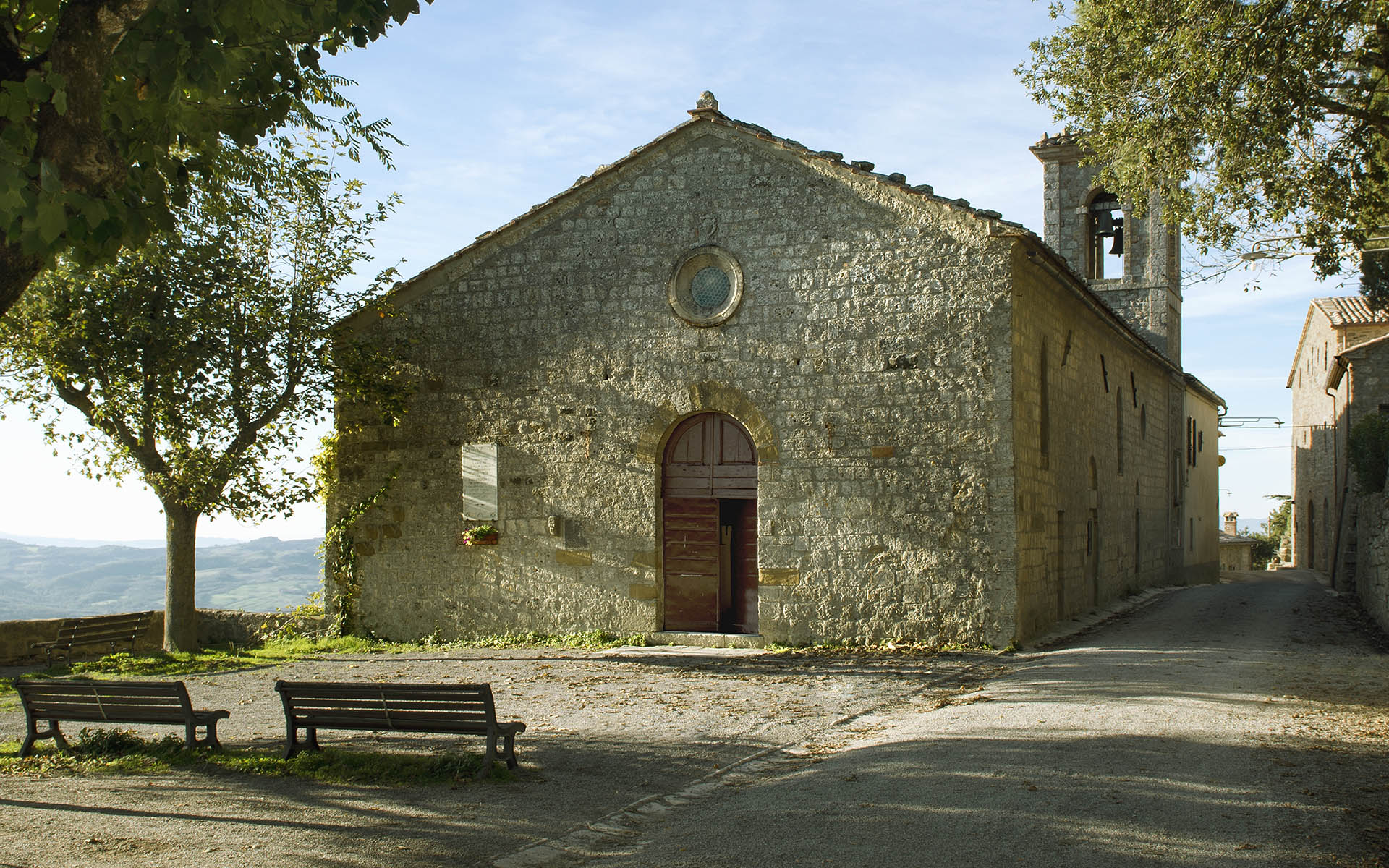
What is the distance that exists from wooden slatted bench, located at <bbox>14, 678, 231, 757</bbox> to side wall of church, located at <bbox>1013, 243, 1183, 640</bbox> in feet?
27.6

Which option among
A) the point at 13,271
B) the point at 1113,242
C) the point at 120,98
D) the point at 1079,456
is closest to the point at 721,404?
the point at 1079,456

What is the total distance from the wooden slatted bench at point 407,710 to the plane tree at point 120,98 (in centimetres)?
319

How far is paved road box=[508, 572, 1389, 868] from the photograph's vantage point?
5.23m

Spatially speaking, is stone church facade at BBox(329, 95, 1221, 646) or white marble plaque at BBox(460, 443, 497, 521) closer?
stone church facade at BBox(329, 95, 1221, 646)

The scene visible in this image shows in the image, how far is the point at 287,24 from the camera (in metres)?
5.73

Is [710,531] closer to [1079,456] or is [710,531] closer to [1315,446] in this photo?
[1079,456]

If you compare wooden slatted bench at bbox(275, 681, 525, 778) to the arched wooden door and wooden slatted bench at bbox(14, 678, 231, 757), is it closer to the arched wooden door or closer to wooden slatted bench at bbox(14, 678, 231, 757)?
wooden slatted bench at bbox(14, 678, 231, 757)

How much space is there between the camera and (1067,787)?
6.20m

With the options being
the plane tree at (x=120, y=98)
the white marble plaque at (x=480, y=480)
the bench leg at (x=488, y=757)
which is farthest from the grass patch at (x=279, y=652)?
the plane tree at (x=120, y=98)

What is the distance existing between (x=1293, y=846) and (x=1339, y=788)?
4.49 ft

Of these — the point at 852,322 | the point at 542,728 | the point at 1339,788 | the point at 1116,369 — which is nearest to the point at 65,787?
the point at 542,728

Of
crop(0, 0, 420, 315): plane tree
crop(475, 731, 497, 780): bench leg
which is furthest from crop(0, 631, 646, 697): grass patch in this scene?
crop(0, 0, 420, 315): plane tree

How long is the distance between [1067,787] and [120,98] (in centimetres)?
628

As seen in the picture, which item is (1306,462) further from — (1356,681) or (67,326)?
(67,326)
